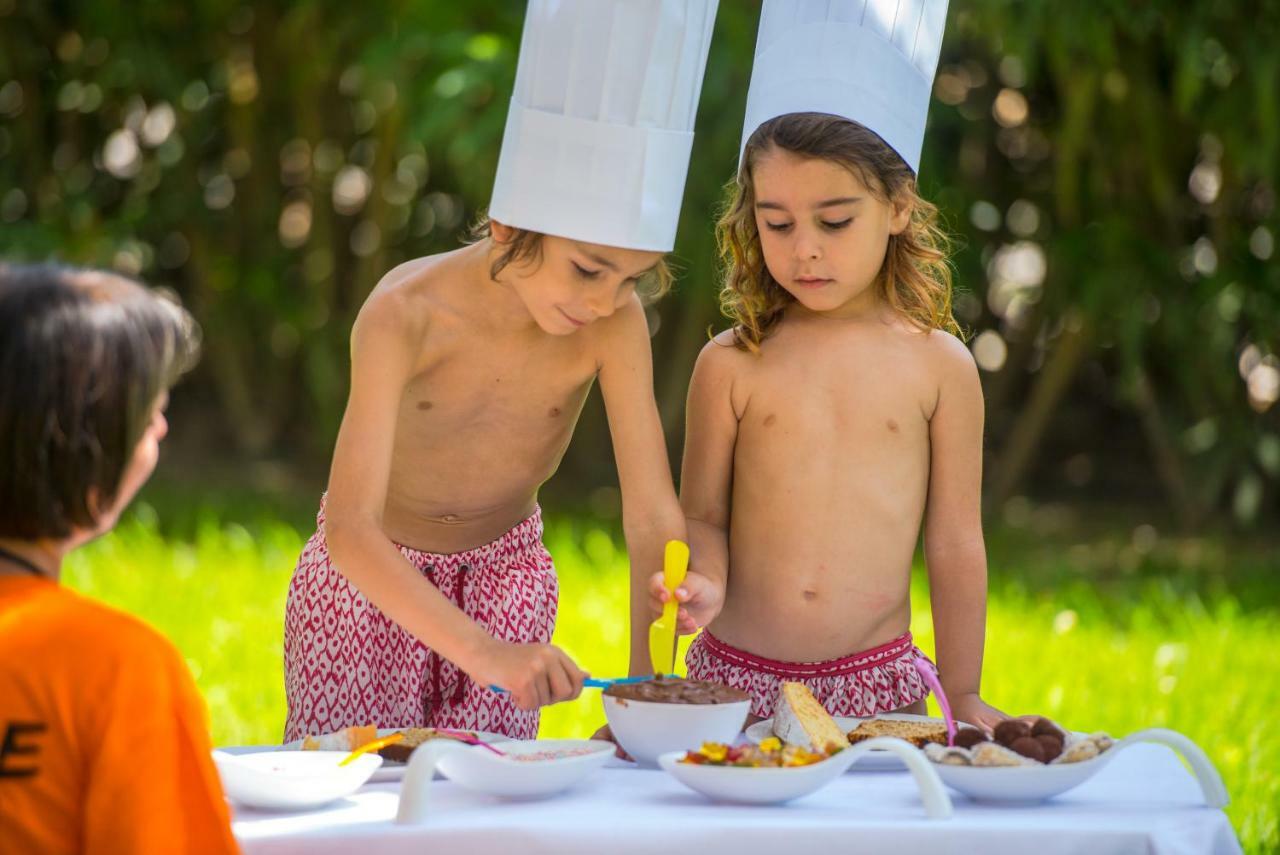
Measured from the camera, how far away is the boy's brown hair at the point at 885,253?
7.68 feet

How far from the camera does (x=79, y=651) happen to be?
141 centimetres

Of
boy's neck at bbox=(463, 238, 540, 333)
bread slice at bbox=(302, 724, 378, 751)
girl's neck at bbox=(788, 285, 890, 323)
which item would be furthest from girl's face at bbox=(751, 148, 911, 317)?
bread slice at bbox=(302, 724, 378, 751)

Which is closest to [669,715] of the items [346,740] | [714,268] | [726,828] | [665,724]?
[665,724]

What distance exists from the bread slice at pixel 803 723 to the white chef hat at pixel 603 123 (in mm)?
689

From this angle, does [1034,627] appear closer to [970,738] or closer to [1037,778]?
[970,738]

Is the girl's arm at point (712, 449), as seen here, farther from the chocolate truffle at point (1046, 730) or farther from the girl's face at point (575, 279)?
the chocolate truffle at point (1046, 730)

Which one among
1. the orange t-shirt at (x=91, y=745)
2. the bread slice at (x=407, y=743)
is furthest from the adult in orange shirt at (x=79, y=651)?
the bread slice at (x=407, y=743)

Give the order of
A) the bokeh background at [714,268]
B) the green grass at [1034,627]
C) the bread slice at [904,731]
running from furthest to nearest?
the bokeh background at [714,268], the green grass at [1034,627], the bread slice at [904,731]

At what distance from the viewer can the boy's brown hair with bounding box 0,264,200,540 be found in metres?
1.40

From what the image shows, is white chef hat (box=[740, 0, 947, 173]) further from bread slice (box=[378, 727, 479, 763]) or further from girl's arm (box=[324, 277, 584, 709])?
bread slice (box=[378, 727, 479, 763])

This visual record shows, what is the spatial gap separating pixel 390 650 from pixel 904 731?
946 mm

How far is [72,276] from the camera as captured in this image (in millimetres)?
1478

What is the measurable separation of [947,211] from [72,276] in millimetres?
5321

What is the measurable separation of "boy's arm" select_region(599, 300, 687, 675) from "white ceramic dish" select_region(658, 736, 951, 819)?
2.25 ft
